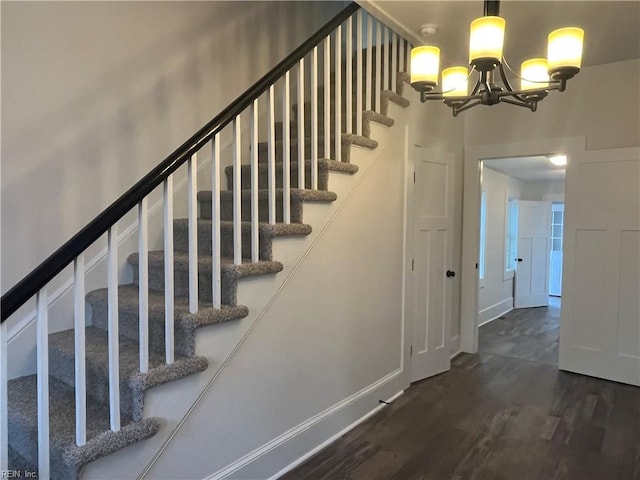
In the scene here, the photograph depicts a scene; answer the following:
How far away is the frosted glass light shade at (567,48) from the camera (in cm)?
173

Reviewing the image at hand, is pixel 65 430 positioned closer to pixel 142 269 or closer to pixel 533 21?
pixel 142 269

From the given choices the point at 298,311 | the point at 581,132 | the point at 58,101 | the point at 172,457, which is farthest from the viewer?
the point at 581,132

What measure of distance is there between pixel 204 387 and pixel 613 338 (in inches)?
142

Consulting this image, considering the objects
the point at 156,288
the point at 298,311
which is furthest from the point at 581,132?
the point at 156,288

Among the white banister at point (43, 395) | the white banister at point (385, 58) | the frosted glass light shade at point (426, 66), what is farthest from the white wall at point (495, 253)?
the white banister at point (43, 395)

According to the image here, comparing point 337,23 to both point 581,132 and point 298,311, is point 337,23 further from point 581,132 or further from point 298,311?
point 581,132

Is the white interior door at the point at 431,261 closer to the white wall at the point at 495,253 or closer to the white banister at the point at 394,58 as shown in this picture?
the white banister at the point at 394,58

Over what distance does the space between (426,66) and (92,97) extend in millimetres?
1814

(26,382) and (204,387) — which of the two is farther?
(26,382)

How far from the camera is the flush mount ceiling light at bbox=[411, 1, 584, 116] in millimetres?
1720

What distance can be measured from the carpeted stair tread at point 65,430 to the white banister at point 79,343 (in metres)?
0.05

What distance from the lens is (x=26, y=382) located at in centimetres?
206

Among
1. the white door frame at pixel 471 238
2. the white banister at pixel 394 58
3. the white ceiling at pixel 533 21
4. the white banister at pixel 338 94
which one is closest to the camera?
the white banister at pixel 338 94

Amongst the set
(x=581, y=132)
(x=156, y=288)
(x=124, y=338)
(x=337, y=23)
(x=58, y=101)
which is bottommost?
(x=124, y=338)
